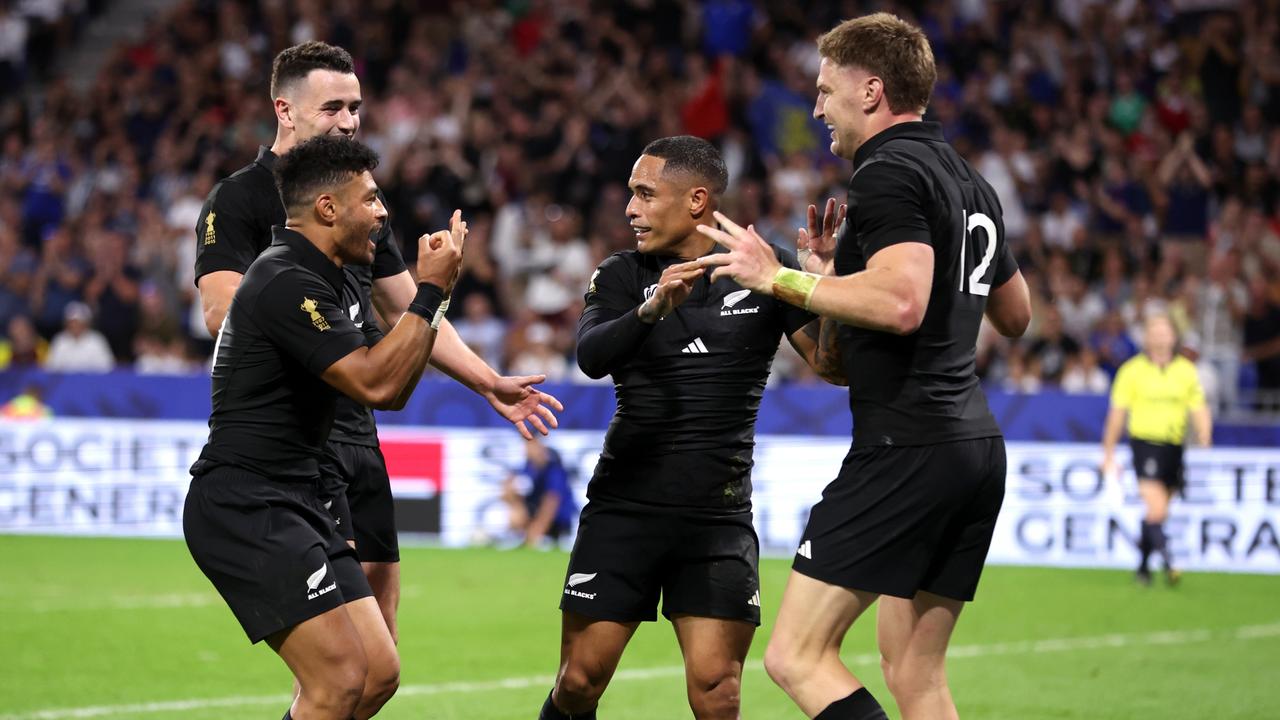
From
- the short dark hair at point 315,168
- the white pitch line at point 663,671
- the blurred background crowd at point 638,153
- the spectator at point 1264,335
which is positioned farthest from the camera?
the blurred background crowd at point 638,153

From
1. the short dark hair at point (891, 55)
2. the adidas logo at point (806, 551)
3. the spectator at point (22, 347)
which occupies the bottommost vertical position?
the adidas logo at point (806, 551)

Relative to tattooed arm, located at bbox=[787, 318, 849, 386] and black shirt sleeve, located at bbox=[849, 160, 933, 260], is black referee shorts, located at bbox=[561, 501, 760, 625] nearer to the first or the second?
tattooed arm, located at bbox=[787, 318, 849, 386]

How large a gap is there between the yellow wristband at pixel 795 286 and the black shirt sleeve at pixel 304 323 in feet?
4.43

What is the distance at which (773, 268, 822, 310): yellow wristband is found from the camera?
16.7 ft

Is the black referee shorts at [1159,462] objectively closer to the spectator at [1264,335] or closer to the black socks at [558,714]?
the spectator at [1264,335]

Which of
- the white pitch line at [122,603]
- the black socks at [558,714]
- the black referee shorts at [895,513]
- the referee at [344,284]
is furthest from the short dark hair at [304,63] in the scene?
the white pitch line at [122,603]

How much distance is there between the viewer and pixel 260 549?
5375mm

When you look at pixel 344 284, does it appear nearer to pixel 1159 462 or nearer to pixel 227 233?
pixel 227 233

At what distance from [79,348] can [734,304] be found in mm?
15112

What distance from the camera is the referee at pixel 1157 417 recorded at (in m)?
14.1

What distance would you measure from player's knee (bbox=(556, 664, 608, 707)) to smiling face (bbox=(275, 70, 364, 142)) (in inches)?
87.0

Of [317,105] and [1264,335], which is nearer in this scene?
[317,105]

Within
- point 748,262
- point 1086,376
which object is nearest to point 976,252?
point 748,262

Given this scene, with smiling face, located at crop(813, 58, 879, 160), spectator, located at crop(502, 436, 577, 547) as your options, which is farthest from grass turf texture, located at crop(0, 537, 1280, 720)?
smiling face, located at crop(813, 58, 879, 160)
